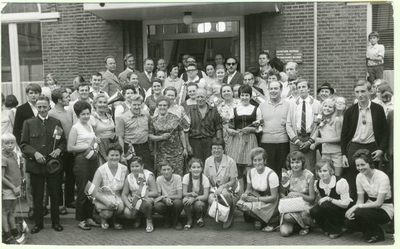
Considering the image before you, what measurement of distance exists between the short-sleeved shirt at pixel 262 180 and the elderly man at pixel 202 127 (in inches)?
30.3

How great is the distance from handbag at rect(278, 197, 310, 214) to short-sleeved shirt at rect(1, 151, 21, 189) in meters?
3.03

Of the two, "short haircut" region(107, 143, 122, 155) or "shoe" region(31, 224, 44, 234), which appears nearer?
"shoe" region(31, 224, 44, 234)

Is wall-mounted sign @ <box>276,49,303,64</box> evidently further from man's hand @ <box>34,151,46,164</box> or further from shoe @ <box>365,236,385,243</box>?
man's hand @ <box>34,151,46,164</box>

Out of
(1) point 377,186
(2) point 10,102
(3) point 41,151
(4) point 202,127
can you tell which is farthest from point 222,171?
(2) point 10,102

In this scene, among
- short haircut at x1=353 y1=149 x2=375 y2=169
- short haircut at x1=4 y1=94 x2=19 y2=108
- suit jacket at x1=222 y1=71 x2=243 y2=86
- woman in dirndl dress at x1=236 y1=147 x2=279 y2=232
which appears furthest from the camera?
suit jacket at x1=222 y1=71 x2=243 y2=86

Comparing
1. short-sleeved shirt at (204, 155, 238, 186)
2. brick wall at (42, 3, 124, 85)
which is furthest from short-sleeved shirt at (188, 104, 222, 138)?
brick wall at (42, 3, 124, 85)

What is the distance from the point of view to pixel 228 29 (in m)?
9.91

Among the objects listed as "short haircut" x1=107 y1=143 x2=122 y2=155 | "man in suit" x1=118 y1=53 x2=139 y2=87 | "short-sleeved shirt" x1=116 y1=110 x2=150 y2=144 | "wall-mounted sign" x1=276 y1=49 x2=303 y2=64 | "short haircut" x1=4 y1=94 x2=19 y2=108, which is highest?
"wall-mounted sign" x1=276 y1=49 x2=303 y2=64

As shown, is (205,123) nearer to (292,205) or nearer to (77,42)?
(292,205)

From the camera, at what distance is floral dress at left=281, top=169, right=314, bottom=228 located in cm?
535

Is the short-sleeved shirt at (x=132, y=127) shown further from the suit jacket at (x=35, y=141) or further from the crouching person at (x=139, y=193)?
the suit jacket at (x=35, y=141)

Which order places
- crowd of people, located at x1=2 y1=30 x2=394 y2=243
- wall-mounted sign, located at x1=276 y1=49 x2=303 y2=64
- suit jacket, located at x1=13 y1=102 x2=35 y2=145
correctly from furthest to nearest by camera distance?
1. wall-mounted sign, located at x1=276 y1=49 x2=303 y2=64
2. suit jacket, located at x1=13 y1=102 x2=35 y2=145
3. crowd of people, located at x1=2 y1=30 x2=394 y2=243

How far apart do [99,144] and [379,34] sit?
586 centimetres

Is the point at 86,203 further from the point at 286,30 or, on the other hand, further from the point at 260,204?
the point at 286,30
